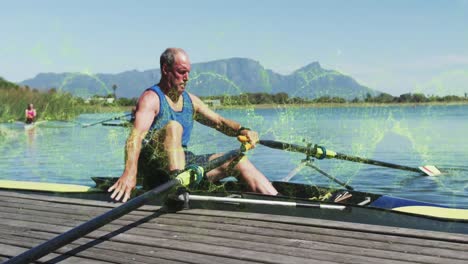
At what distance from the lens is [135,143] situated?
17.9ft

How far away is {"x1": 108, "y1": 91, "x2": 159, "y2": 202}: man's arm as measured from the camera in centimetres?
530

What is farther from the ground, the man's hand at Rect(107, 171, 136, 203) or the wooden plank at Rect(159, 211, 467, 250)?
the man's hand at Rect(107, 171, 136, 203)

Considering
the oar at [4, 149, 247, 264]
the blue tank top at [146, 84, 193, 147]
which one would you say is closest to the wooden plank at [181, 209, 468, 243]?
the oar at [4, 149, 247, 264]

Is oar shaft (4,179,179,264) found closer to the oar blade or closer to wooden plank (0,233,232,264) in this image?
wooden plank (0,233,232,264)

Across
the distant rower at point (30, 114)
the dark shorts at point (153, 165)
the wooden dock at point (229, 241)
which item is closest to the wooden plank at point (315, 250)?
the wooden dock at point (229, 241)

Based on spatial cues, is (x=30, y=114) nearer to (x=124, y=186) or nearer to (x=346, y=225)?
(x=124, y=186)

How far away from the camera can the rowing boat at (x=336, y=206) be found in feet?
15.3

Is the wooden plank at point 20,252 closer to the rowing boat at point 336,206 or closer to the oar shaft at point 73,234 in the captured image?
the oar shaft at point 73,234

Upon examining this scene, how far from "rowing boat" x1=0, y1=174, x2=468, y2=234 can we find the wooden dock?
0.26m

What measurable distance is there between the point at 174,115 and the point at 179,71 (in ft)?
1.62

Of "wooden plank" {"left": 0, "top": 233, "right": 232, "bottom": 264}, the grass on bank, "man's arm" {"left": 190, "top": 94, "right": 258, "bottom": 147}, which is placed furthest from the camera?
the grass on bank

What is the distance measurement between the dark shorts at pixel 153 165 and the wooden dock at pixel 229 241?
635 millimetres

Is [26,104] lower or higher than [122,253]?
higher

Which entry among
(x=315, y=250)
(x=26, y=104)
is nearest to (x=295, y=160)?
(x=315, y=250)
